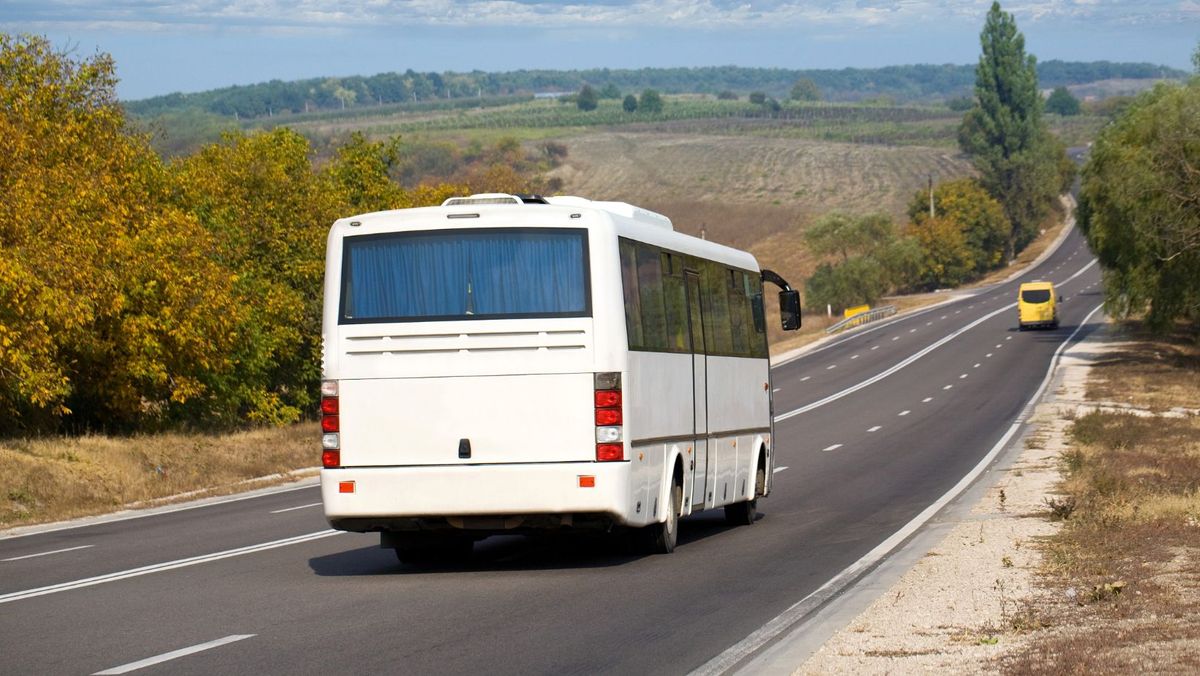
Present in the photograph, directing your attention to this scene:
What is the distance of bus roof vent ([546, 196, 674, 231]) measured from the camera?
14.7 meters

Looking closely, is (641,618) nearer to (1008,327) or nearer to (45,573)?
(45,573)

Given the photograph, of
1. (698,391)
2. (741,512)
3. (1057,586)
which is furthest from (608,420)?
(741,512)

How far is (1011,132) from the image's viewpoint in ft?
452

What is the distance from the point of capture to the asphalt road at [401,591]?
31.5 feet

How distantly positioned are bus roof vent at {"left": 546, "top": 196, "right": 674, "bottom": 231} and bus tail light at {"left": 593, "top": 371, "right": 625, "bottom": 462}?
1.82 meters

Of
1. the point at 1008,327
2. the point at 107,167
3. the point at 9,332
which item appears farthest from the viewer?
the point at 1008,327

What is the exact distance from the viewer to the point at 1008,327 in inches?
3177

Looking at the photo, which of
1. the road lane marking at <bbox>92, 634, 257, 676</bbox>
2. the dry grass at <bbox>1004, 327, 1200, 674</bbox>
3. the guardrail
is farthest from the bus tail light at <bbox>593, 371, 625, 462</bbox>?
the guardrail

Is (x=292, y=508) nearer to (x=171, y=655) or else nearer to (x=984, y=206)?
(x=171, y=655)

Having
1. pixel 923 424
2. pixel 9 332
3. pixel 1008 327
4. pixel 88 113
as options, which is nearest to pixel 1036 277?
pixel 1008 327

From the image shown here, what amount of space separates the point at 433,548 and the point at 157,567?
8.59 ft

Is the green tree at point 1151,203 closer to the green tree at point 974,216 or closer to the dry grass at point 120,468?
the dry grass at point 120,468

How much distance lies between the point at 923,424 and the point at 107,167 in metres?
21.4

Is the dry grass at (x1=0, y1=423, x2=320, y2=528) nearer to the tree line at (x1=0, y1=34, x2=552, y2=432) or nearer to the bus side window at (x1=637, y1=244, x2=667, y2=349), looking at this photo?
the tree line at (x1=0, y1=34, x2=552, y2=432)
